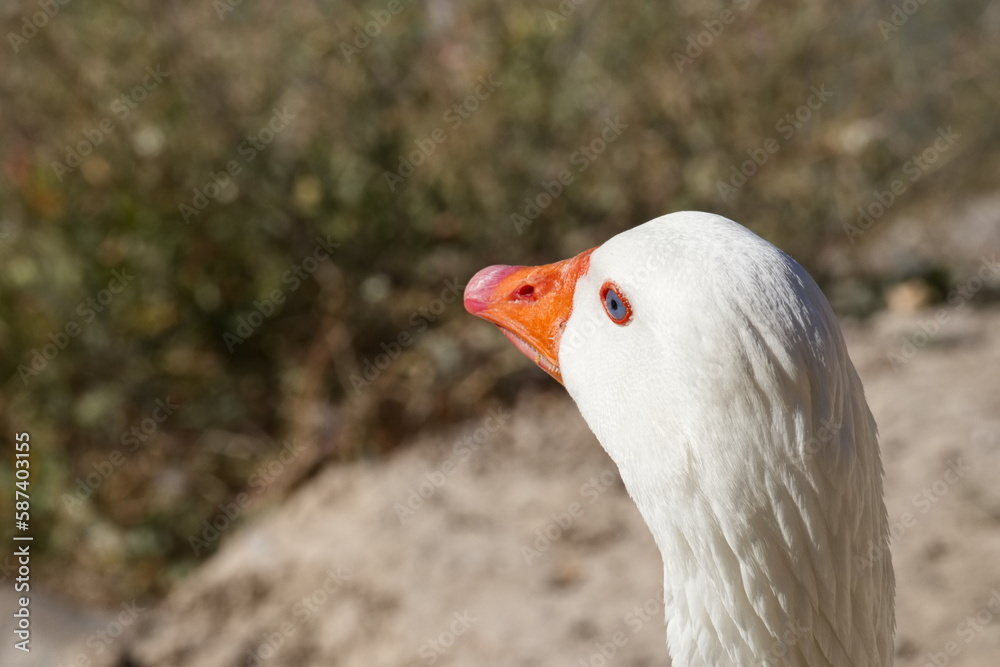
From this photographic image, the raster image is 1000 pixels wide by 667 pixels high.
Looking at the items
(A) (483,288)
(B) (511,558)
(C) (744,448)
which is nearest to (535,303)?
(A) (483,288)

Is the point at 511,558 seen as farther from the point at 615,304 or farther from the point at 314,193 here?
the point at 615,304

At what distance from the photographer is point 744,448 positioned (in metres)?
1.22

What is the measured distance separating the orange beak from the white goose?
0.25 meters

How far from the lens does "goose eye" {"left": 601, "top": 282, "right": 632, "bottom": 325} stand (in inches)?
56.6

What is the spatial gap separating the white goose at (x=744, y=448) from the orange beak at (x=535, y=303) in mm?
250

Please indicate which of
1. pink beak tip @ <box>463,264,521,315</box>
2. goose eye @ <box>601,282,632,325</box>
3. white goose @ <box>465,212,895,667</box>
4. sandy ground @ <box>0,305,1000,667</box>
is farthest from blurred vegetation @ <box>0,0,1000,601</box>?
white goose @ <box>465,212,895,667</box>

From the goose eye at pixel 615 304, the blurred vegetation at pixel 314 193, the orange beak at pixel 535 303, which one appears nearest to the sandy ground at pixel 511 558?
the blurred vegetation at pixel 314 193

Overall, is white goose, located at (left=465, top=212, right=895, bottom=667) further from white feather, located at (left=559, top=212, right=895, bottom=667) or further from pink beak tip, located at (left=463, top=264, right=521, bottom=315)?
pink beak tip, located at (left=463, top=264, right=521, bottom=315)

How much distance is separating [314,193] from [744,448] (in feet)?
8.90

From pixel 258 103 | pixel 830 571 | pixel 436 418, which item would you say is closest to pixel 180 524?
pixel 436 418

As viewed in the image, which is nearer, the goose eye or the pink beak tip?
the goose eye

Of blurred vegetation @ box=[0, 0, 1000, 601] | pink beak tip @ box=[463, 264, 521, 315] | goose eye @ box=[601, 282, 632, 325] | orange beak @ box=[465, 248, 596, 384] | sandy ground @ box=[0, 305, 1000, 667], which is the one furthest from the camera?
blurred vegetation @ box=[0, 0, 1000, 601]

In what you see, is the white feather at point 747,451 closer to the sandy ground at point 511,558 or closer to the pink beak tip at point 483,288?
the pink beak tip at point 483,288

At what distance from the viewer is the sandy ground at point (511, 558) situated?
280 centimetres
